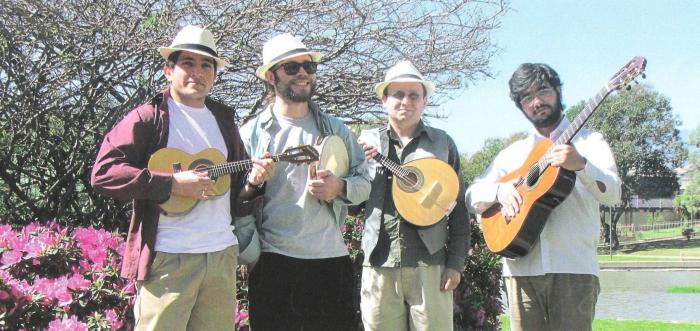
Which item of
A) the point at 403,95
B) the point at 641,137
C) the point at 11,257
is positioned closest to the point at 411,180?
the point at 403,95

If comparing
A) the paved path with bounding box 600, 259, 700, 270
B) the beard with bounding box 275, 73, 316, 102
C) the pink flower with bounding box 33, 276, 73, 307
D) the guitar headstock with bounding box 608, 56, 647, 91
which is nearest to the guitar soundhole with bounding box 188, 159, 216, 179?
the beard with bounding box 275, 73, 316, 102

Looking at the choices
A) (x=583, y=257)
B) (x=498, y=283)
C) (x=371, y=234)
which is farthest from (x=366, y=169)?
(x=498, y=283)

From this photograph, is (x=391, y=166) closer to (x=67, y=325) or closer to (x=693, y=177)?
(x=67, y=325)

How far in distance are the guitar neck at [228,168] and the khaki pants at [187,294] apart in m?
0.35

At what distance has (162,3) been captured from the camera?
5.22m

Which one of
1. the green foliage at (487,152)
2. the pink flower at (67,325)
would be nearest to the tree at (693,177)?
Result: the green foliage at (487,152)

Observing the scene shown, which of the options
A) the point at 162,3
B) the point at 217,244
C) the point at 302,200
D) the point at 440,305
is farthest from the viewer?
the point at 162,3

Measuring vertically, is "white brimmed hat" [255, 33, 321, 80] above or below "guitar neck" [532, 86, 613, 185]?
above

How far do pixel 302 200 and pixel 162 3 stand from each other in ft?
9.09

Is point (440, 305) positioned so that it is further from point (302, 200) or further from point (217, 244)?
point (217, 244)

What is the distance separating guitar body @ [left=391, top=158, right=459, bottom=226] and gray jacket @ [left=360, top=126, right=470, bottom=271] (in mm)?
57

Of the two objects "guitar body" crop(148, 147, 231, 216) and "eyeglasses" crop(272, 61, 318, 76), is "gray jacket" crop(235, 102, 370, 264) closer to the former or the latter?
"eyeglasses" crop(272, 61, 318, 76)

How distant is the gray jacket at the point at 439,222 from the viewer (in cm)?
358

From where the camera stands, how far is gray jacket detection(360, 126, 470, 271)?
358 cm
